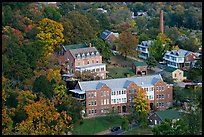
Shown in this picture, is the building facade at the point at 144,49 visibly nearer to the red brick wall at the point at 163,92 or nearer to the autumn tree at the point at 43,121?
the red brick wall at the point at 163,92

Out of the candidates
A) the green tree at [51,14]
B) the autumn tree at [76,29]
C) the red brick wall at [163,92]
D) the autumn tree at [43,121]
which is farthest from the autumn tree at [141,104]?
the green tree at [51,14]

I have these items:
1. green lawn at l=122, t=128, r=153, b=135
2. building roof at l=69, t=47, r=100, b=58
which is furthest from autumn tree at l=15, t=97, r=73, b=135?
building roof at l=69, t=47, r=100, b=58

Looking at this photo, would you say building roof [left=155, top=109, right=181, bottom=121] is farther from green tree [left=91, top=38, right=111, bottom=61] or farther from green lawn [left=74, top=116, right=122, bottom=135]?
green tree [left=91, top=38, right=111, bottom=61]

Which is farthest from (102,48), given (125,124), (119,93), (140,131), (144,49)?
(140,131)

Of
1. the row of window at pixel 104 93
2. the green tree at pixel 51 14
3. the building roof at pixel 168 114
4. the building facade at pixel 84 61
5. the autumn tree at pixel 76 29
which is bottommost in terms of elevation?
the building roof at pixel 168 114

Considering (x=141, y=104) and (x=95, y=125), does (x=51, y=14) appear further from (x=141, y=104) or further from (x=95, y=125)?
(x=95, y=125)
